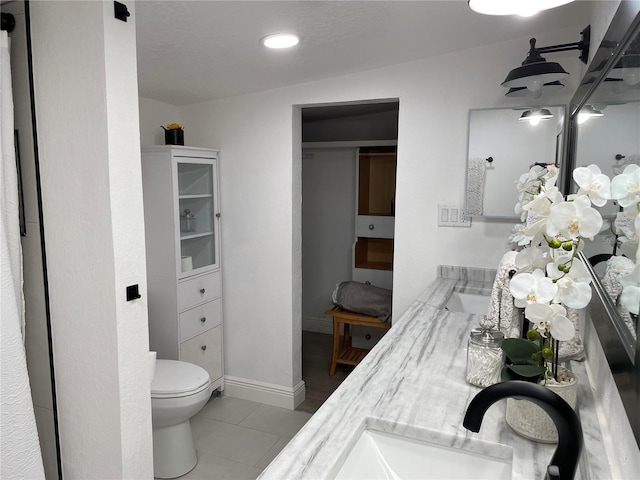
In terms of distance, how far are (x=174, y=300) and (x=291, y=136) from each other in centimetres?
127

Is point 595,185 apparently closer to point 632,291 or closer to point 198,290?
point 632,291

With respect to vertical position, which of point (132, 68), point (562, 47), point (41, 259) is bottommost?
point (41, 259)

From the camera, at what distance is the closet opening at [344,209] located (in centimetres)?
420

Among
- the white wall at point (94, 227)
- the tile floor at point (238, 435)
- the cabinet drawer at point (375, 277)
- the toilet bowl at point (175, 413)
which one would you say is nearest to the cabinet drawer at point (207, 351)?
the tile floor at point (238, 435)

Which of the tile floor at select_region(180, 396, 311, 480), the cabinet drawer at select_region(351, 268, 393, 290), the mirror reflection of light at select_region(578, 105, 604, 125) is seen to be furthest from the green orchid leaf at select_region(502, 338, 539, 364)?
the cabinet drawer at select_region(351, 268, 393, 290)

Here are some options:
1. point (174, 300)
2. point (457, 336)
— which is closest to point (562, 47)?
point (457, 336)

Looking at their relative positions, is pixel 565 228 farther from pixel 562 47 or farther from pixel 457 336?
pixel 562 47

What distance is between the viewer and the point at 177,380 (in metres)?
2.46

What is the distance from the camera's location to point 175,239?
9.50 ft

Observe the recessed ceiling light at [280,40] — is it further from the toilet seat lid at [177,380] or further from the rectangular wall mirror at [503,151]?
the toilet seat lid at [177,380]

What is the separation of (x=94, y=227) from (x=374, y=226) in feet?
9.83

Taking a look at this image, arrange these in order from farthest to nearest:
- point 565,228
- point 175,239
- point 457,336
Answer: point 175,239 < point 457,336 < point 565,228

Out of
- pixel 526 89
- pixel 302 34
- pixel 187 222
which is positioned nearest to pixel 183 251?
pixel 187 222

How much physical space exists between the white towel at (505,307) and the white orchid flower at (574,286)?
2.08 ft
